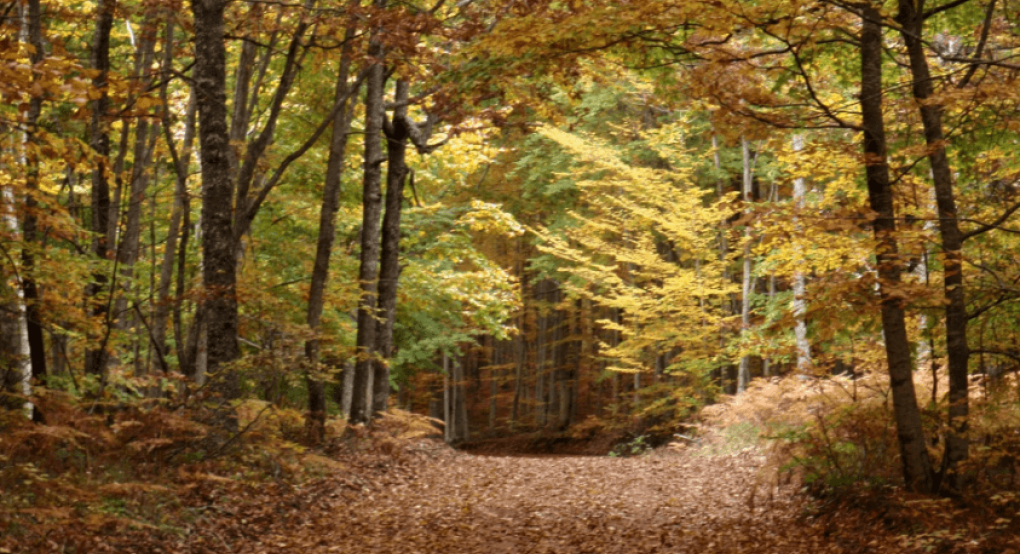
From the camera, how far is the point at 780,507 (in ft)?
29.9

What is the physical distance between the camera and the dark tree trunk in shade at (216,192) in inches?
371

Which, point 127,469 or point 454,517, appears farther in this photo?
point 454,517

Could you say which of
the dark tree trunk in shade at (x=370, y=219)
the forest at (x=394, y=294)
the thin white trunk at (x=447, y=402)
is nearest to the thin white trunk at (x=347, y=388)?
the forest at (x=394, y=294)

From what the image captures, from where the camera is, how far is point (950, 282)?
283 inches

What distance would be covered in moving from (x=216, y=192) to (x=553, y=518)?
535cm

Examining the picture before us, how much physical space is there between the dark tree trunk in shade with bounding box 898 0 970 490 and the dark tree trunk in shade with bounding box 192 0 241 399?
7.18m

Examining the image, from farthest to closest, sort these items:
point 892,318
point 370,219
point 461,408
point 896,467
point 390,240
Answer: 1. point 461,408
2. point 390,240
3. point 370,219
4. point 896,467
5. point 892,318

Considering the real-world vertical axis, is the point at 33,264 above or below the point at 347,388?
above

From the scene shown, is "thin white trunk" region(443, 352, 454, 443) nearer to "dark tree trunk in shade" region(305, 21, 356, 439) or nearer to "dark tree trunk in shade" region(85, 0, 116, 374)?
"dark tree trunk in shade" region(305, 21, 356, 439)

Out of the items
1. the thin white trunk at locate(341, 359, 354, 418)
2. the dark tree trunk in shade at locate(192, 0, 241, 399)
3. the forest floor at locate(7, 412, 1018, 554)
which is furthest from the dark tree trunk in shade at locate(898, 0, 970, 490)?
the thin white trunk at locate(341, 359, 354, 418)

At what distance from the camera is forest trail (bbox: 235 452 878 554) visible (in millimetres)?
7562

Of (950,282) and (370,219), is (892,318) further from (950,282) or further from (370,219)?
(370,219)

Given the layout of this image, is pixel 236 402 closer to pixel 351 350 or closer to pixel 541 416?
pixel 351 350

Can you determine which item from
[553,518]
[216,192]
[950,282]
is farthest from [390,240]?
[950,282]
